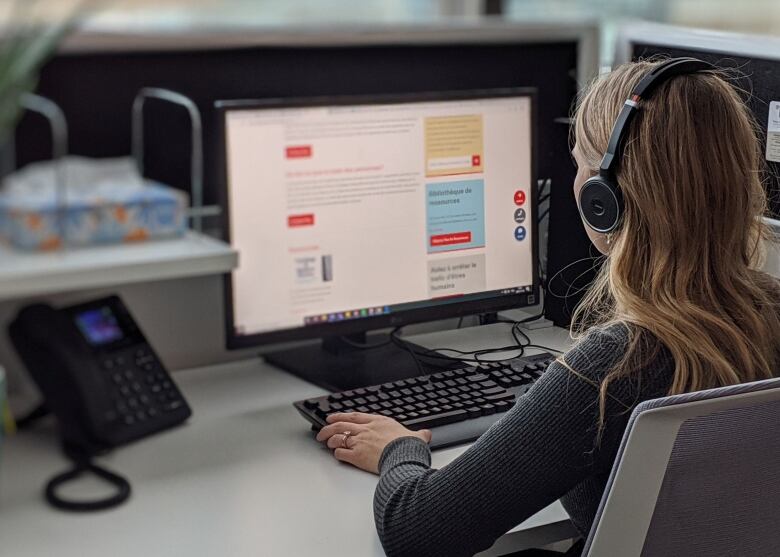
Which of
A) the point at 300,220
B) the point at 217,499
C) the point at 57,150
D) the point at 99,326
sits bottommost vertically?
the point at 217,499

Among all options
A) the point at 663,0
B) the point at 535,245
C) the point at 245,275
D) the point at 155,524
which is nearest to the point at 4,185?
the point at 155,524

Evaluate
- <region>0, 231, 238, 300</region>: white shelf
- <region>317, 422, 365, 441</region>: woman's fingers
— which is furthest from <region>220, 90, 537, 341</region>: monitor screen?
<region>0, 231, 238, 300</region>: white shelf

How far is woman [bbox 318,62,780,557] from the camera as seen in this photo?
98 cm

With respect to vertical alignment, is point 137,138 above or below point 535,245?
above

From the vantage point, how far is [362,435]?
120cm

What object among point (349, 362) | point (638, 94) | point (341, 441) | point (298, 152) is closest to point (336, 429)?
point (341, 441)

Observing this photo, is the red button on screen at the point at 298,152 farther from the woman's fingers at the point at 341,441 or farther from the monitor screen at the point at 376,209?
the woman's fingers at the point at 341,441

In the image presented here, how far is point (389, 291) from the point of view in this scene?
1.47 m

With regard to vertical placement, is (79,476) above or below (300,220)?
below

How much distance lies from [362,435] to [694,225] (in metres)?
0.44

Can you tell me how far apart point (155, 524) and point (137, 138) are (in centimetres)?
69

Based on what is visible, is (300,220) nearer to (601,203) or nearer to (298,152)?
(298,152)

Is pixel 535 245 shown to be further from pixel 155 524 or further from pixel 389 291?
pixel 155 524

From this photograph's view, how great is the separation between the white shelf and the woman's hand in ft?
1.05
